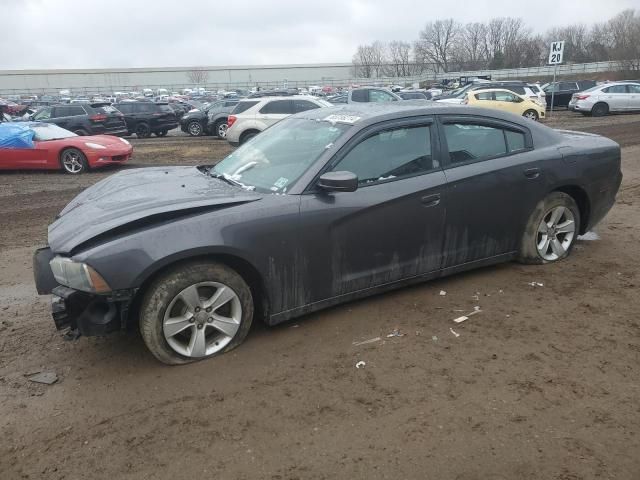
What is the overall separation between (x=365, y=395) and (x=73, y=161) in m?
11.0

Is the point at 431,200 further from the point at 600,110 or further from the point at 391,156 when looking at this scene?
the point at 600,110

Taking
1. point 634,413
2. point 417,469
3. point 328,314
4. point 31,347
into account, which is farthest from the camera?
point 328,314

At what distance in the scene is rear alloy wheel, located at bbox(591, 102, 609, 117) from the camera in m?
24.1

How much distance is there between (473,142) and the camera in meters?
4.41

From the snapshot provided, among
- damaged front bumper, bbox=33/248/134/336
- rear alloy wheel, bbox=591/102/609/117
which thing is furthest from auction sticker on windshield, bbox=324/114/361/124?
rear alloy wheel, bbox=591/102/609/117

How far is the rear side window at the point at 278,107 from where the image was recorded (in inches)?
603

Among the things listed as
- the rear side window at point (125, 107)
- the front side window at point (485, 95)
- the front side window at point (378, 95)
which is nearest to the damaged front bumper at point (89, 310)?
the front side window at point (378, 95)

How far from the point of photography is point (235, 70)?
114625 mm

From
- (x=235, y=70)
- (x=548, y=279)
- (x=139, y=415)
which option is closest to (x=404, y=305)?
(x=548, y=279)

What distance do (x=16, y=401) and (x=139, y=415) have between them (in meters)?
0.80

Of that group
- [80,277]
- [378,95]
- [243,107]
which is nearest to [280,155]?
[80,277]

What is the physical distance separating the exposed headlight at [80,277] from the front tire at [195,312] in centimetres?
29

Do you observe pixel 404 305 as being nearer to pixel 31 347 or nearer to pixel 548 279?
pixel 548 279

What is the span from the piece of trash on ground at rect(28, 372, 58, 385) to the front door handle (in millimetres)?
2796
